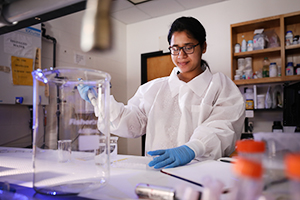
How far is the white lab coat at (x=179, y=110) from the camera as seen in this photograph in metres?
1.16

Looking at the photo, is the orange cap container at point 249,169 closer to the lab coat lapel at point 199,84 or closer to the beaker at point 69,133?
the beaker at point 69,133

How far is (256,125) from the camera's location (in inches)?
106

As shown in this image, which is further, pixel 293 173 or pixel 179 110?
pixel 179 110

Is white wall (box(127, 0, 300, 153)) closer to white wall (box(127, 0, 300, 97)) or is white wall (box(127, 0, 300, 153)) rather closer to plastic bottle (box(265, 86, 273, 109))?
white wall (box(127, 0, 300, 97))

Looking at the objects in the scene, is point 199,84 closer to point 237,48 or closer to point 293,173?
point 293,173

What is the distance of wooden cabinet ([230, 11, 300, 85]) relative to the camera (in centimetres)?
236

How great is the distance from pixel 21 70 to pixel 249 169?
223 cm

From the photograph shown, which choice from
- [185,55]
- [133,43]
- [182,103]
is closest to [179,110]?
[182,103]

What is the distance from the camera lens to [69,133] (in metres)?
0.56

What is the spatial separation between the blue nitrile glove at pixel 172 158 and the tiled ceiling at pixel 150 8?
8.26ft

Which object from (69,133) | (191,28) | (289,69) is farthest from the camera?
(289,69)

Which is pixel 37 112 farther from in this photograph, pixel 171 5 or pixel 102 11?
pixel 171 5

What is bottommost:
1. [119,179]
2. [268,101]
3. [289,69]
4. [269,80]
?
[119,179]

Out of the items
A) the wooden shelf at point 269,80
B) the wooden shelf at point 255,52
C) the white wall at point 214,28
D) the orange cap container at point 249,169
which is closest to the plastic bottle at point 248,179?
the orange cap container at point 249,169
